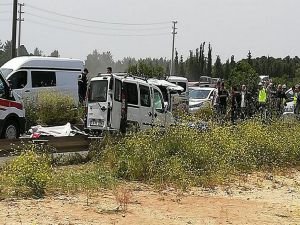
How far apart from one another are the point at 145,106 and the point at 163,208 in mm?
9528

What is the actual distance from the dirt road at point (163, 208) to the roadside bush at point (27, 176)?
0.39 metres

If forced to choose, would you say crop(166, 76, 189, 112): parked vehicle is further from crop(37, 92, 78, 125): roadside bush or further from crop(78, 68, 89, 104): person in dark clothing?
crop(37, 92, 78, 125): roadside bush

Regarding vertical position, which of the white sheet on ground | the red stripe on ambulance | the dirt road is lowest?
the dirt road

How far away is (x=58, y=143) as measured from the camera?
1467cm

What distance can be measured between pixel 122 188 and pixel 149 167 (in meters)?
1.32

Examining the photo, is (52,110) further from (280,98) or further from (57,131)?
(280,98)

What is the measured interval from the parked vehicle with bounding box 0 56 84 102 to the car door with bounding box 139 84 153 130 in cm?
614

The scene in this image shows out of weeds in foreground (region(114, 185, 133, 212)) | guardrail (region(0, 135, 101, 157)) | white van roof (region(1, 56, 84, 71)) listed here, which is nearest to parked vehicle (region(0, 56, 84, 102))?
white van roof (region(1, 56, 84, 71))

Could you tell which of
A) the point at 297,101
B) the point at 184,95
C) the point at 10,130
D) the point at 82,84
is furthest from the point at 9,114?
the point at 297,101

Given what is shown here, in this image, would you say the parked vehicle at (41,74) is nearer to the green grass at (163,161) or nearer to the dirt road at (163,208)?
the green grass at (163,161)

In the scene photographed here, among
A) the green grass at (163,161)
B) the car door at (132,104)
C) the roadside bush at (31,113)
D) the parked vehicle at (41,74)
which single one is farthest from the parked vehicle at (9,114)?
the parked vehicle at (41,74)

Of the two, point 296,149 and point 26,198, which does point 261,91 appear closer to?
point 296,149

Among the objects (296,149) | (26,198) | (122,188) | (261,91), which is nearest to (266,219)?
(122,188)

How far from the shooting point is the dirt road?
28.0 feet
